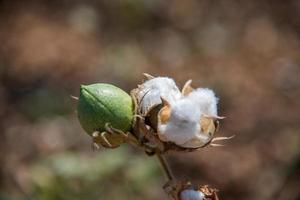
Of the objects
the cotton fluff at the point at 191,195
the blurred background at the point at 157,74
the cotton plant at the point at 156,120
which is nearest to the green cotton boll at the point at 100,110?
the cotton plant at the point at 156,120

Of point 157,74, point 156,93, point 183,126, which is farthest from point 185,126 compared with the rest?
point 157,74

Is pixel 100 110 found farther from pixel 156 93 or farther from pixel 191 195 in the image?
pixel 191 195

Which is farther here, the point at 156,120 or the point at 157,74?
the point at 157,74

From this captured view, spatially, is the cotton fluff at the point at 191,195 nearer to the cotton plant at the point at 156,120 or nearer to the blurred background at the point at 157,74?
the cotton plant at the point at 156,120

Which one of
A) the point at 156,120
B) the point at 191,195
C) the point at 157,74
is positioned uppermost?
the point at 156,120

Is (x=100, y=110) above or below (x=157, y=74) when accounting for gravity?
above

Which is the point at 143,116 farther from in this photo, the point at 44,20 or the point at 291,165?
the point at 44,20
